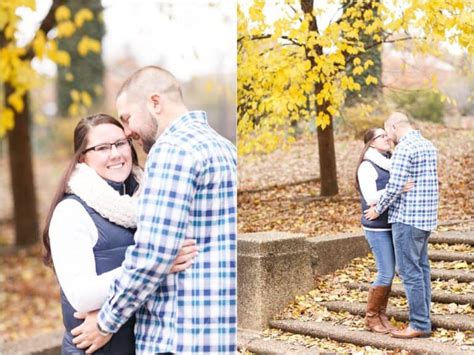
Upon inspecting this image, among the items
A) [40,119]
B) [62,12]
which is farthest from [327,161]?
[40,119]

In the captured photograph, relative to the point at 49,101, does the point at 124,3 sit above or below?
above

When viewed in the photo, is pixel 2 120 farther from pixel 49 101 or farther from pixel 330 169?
pixel 330 169

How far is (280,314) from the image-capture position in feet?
10.4

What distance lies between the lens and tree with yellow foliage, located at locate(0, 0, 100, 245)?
353 centimetres

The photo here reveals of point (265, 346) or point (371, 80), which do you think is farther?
point (265, 346)

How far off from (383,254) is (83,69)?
328 centimetres

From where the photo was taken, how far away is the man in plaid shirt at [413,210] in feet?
8.71

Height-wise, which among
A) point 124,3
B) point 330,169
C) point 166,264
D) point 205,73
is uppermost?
point 124,3

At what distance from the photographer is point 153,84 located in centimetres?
210

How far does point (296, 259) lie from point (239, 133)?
603 mm

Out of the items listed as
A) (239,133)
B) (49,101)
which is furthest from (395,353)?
(49,101)

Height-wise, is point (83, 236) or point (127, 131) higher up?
point (127, 131)

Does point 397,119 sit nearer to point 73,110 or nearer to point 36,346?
point 73,110

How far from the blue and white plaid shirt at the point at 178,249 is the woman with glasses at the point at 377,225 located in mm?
854
